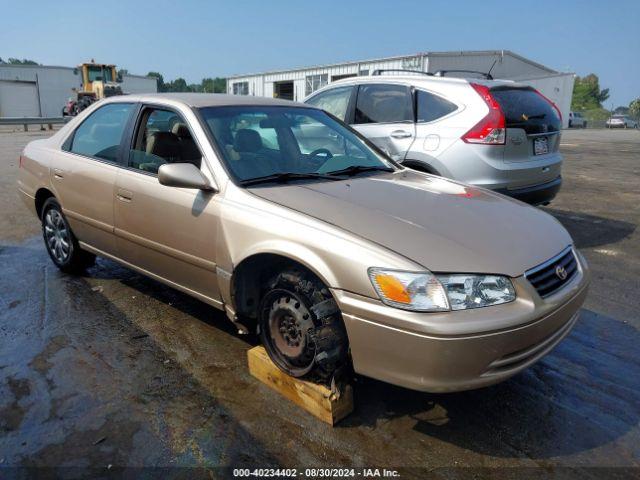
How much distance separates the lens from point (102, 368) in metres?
3.17

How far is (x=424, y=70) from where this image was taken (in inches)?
1073

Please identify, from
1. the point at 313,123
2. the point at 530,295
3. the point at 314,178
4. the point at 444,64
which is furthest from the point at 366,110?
the point at 444,64

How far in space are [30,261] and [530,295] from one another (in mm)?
4828

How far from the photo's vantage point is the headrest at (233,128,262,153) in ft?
11.0

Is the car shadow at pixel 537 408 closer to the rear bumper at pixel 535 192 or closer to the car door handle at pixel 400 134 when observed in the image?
the rear bumper at pixel 535 192

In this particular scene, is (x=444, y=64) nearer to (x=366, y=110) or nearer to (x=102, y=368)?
(x=366, y=110)

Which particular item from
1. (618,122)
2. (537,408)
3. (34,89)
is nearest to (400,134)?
(537,408)

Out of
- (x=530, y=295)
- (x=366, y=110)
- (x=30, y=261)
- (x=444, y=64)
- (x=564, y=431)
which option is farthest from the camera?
(x=444, y=64)

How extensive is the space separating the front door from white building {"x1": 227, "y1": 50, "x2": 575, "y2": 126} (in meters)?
23.9

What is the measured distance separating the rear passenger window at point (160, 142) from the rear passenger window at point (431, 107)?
9.51 ft

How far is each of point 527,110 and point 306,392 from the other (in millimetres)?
4230

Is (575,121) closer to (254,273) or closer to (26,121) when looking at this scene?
(26,121)

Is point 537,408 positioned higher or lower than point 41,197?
lower

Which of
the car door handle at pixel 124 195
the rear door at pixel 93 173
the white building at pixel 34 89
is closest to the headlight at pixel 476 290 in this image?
the car door handle at pixel 124 195
